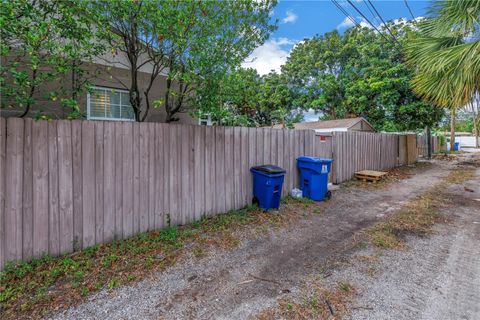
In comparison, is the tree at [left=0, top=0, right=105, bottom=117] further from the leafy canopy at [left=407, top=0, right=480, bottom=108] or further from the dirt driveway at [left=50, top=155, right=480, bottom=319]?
the leafy canopy at [left=407, top=0, right=480, bottom=108]

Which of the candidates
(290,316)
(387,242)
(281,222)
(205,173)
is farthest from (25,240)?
(387,242)

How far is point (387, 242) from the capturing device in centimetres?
386

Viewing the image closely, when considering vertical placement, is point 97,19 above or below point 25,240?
above

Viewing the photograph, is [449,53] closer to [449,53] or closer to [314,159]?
[449,53]

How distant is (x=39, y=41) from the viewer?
2973 mm

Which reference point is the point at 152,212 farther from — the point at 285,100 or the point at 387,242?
the point at 285,100

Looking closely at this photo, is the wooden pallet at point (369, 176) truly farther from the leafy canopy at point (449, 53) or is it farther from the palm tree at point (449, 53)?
the palm tree at point (449, 53)

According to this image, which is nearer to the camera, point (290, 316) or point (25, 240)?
point (290, 316)

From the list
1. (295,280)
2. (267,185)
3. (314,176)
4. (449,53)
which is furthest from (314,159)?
(295,280)

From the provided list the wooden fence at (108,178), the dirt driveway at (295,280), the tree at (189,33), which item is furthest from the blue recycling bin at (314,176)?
the tree at (189,33)

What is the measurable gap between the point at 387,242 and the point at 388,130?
1573 centimetres

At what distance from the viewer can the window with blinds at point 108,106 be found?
5658 mm

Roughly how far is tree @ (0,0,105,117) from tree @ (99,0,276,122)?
0.52 meters

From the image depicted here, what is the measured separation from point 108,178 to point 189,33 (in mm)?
2637
